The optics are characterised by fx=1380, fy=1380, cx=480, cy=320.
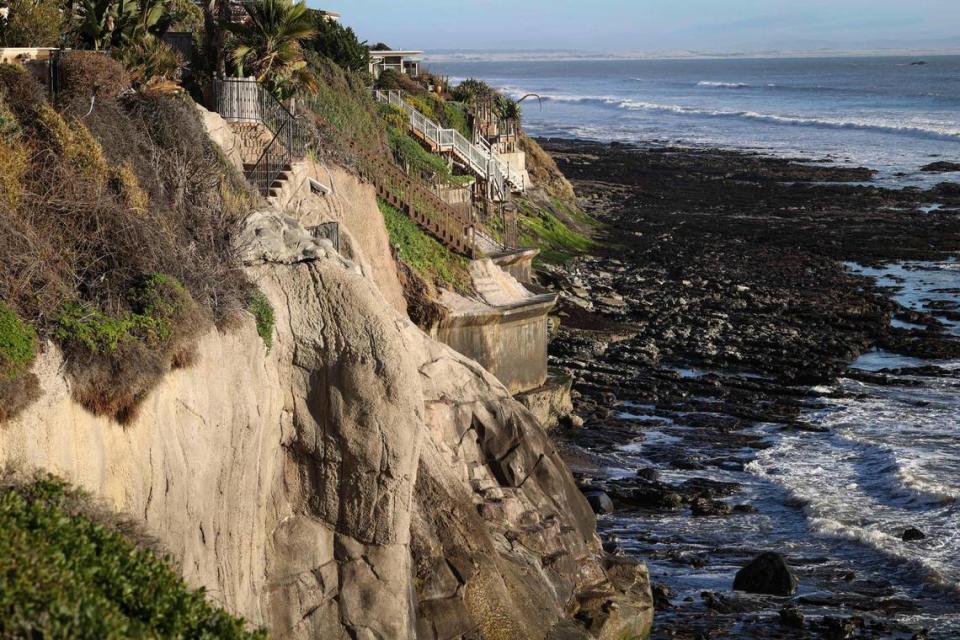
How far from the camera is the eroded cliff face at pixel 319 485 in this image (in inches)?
492

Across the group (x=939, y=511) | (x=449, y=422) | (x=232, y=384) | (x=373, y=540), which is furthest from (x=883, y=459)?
(x=232, y=384)

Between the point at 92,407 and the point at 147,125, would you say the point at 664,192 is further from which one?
the point at 92,407

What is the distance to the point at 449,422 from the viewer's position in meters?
19.7

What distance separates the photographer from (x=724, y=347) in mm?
38906

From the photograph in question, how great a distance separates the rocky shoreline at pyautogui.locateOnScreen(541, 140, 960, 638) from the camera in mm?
21734

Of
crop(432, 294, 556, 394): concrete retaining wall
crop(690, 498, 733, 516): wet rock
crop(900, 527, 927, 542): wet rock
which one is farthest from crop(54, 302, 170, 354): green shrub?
crop(900, 527, 927, 542): wet rock

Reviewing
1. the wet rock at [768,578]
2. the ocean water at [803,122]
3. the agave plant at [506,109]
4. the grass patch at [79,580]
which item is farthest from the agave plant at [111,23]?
the ocean water at [803,122]

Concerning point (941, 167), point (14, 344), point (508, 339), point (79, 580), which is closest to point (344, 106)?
point (508, 339)

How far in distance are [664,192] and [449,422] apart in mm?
60417

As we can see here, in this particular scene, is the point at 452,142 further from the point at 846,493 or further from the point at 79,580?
the point at 79,580

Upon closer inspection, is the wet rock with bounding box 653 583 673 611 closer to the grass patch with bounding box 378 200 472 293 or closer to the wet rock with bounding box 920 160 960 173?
the grass patch with bounding box 378 200 472 293

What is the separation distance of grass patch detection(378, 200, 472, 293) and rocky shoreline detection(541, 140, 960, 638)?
4.31 metres

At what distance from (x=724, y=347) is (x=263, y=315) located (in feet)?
85.0

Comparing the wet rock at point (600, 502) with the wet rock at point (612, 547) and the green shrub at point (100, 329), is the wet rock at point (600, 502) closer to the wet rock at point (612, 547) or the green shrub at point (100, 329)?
the wet rock at point (612, 547)
